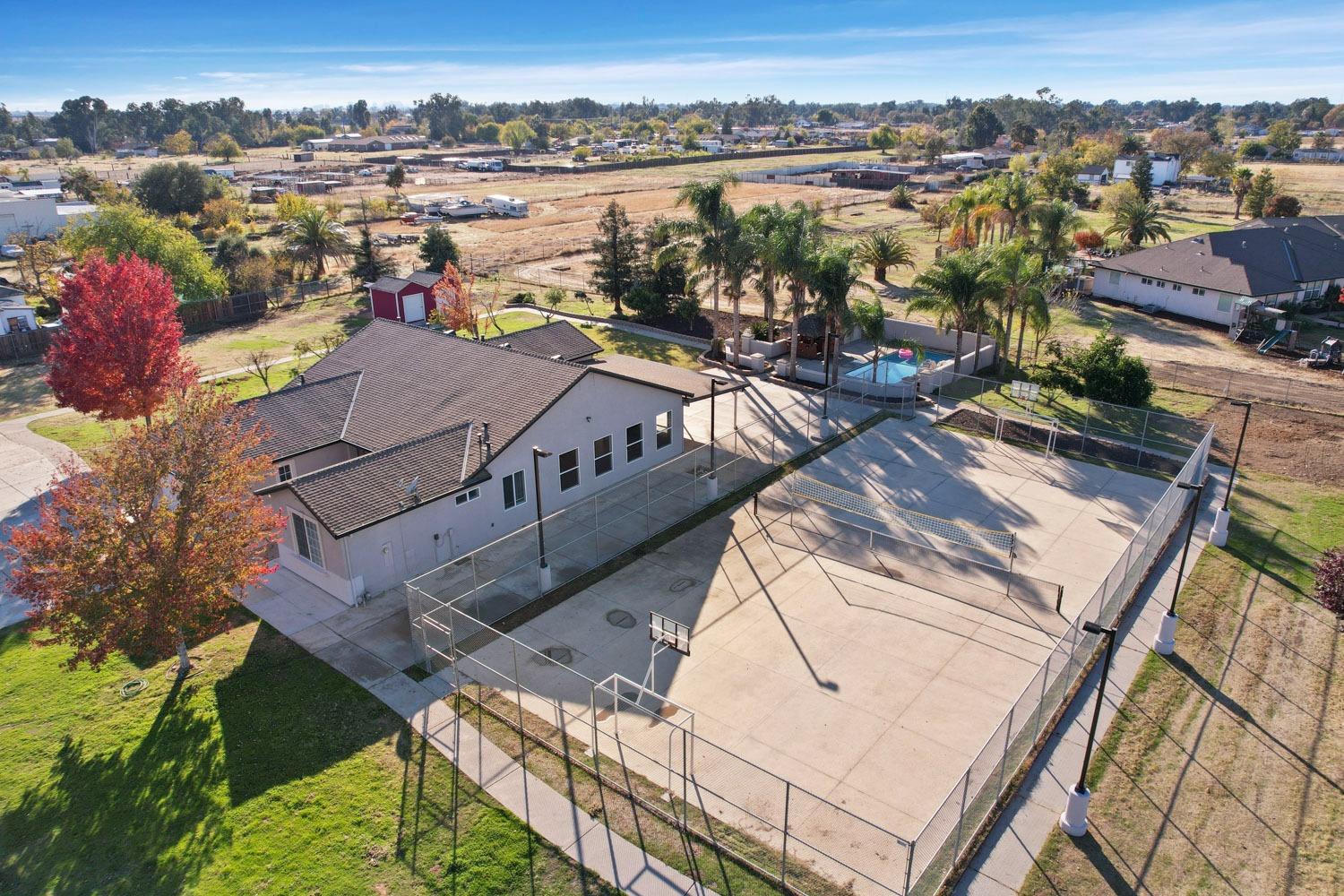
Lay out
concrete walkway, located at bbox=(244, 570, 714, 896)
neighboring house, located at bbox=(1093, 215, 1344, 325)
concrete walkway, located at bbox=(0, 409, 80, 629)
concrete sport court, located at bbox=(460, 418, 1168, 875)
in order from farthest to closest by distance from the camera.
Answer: neighboring house, located at bbox=(1093, 215, 1344, 325) < concrete walkway, located at bbox=(0, 409, 80, 629) < concrete sport court, located at bbox=(460, 418, 1168, 875) < concrete walkway, located at bbox=(244, 570, 714, 896)

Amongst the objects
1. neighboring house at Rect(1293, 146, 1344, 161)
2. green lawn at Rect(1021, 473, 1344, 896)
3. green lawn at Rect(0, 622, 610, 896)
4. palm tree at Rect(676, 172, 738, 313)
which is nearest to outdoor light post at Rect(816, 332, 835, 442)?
palm tree at Rect(676, 172, 738, 313)

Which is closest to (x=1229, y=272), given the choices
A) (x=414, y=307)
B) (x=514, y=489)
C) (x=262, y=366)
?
(x=514, y=489)

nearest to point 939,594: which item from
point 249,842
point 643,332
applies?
point 249,842

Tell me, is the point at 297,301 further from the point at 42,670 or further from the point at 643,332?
the point at 42,670

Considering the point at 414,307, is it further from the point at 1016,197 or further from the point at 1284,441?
the point at 1284,441

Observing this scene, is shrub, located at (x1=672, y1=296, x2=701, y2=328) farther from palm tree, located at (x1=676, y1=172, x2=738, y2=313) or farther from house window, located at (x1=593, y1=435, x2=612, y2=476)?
house window, located at (x1=593, y1=435, x2=612, y2=476)

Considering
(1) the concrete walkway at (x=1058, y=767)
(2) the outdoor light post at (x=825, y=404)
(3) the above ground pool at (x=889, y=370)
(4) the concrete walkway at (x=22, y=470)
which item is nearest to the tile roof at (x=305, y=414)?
(4) the concrete walkway at (x=22, y=470)

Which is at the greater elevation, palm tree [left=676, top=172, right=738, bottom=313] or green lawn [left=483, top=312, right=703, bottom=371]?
palm tree [left=676, top=172, right=738, bottom=313]
